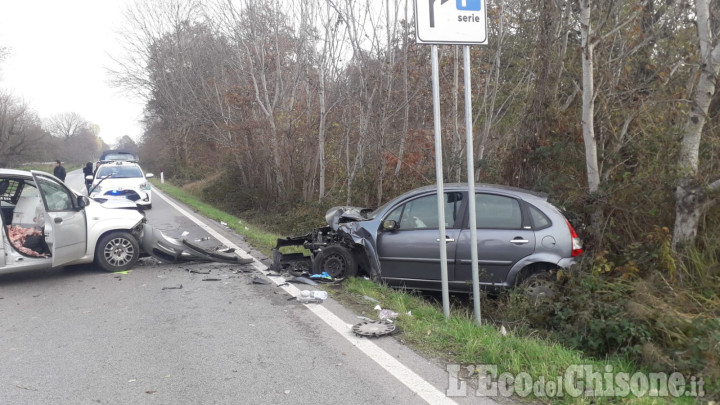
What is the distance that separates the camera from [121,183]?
17250 mm

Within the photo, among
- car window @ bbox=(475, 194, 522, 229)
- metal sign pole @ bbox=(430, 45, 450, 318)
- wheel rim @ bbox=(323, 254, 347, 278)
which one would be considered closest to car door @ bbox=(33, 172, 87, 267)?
wheel rim @ bbox=(323, 254, 347, 278)

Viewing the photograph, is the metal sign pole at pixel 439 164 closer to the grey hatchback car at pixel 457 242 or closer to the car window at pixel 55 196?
the grey hatchback car at pixel 457 242

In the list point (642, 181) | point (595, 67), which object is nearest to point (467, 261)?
point (642, 181)

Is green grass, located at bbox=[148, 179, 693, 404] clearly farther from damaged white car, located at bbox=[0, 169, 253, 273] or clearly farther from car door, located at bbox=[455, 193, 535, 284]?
damaged white car, located at bbox=[0, 169, 253, 273]

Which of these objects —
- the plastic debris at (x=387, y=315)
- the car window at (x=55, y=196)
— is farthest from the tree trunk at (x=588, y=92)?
the car window at (x=55, y=196)

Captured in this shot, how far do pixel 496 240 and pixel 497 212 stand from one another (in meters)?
0.37

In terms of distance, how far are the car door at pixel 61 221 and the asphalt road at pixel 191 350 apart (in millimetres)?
501

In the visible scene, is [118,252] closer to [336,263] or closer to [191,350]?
[336,263]

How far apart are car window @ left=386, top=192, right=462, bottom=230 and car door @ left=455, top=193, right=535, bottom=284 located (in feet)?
0.80

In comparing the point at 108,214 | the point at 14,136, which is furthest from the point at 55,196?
the point at 14,136

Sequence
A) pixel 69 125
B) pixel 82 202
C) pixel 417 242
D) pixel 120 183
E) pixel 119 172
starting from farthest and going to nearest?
pixel 69 125
pixel 119 172
pixel 120 183
pixel 82 202
pixel 417 242

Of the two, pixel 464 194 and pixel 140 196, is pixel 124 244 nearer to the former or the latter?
pixel 464 194

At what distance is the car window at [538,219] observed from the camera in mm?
6266

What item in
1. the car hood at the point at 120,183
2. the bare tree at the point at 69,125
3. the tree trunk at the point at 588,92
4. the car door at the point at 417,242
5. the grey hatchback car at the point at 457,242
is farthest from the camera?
the bare tree at the point at 69,125
